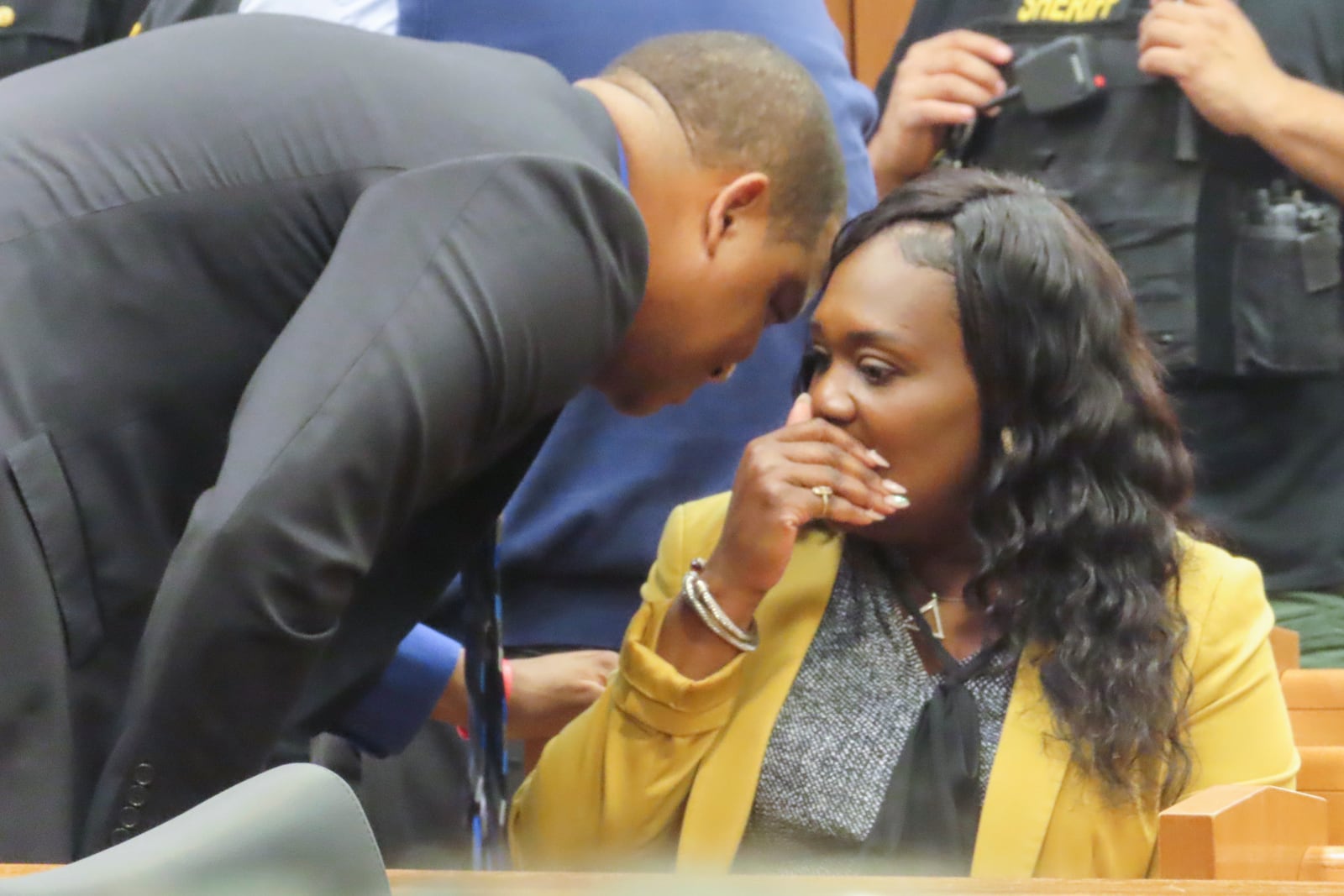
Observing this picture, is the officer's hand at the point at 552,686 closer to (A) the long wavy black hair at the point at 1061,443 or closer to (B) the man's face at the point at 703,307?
(B) the man's face at the point at 703,307

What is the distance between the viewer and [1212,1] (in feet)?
6.22

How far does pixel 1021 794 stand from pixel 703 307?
0.48m

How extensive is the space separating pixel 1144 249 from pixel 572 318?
959mm

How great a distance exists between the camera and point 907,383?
1.40 metres

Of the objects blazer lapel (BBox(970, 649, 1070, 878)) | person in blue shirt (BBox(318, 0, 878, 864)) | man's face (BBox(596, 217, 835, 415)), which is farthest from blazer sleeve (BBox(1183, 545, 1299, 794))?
person in blue shirt (BBox(318, 0, 878, 864))

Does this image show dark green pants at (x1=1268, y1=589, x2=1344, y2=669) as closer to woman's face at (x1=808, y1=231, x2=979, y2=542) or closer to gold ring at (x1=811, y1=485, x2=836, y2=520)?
woman's face at (x1=808, y1=231, x2=979, y2=542)

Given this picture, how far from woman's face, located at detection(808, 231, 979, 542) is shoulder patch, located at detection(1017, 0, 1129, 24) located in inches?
26.9

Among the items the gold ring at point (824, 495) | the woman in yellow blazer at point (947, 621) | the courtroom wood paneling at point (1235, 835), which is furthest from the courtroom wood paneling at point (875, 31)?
the courtroom wood paneling at point (1235, 835)

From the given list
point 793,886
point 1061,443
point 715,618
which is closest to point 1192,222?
point 1061,443

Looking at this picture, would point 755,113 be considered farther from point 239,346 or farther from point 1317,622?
point 1317,622

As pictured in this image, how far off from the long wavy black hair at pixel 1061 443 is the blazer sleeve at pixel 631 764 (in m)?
0.25

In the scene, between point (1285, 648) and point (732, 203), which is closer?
point (732, 203)

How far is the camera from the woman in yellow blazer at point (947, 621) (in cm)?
130

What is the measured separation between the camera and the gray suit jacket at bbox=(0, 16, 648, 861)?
41.9 inches
